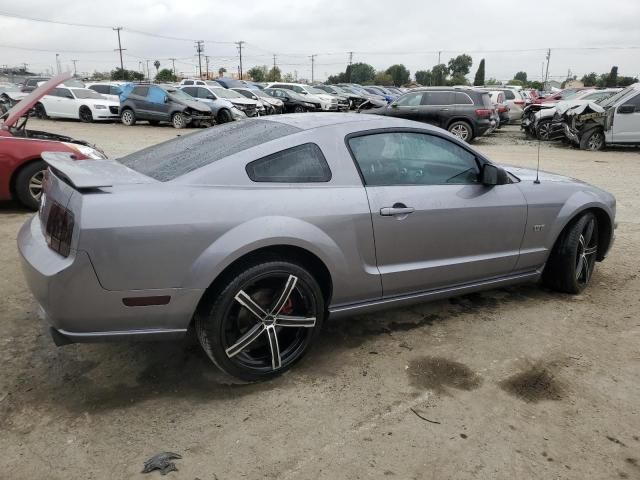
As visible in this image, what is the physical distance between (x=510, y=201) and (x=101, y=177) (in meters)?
2.68

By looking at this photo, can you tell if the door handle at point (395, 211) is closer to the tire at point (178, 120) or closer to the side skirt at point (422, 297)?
the side skirt at point (422, 297)

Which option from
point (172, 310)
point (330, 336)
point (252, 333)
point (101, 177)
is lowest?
point (330, 336)

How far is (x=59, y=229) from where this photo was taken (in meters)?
2.67

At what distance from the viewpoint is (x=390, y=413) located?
2750 millimetres

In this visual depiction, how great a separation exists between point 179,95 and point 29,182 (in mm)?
14432

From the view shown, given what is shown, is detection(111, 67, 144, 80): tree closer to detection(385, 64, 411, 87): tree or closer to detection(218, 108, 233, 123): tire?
detection(385, 64, 411, 87): tree

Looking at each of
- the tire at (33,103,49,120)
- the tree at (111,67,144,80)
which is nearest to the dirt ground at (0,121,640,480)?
the tire at (33,103,49,120)

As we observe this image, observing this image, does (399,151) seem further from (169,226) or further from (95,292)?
(95,292)

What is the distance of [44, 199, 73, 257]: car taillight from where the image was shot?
2568 millimetres

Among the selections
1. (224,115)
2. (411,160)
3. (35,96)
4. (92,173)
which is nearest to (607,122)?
(224,115)

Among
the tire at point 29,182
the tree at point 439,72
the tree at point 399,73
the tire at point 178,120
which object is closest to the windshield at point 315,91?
the tire at point 178,120

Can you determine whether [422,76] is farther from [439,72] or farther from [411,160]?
[411,160]

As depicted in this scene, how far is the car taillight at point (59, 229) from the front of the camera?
2.57m

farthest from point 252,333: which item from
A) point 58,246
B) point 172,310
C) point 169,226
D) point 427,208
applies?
point 427,208
